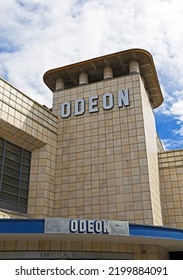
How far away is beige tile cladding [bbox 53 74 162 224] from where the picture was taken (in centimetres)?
1591

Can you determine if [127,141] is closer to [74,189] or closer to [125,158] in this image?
[125,158]

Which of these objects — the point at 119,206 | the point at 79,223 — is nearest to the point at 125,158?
the point at 119,206

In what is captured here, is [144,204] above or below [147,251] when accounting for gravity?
above

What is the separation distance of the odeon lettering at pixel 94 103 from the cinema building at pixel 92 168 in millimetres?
65

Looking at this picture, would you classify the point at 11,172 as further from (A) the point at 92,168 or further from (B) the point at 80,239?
(B) the point at 80,239

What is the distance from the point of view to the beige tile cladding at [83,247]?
42.7ft

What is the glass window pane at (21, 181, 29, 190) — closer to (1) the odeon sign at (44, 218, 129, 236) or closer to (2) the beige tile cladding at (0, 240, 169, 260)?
(2) the beige tile cladding at (0, 240, 169, 260)

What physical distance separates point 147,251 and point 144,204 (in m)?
2.36

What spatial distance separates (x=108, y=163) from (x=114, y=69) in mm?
7628

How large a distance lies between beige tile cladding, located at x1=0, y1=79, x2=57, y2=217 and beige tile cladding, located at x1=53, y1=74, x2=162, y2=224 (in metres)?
0.77

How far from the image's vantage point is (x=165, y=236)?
12.2m

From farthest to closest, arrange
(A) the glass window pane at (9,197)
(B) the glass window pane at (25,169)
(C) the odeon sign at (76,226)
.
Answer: (B) the glass window pane at (25,169), (A) the glass window pane at (9,197), (C) the odeon sign at (76,226)

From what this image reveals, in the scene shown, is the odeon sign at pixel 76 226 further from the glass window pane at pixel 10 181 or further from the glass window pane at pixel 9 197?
the glass window pane at pixel 10 181

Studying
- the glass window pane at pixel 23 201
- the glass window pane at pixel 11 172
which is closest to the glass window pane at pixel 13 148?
the glass window pane at pixel 11 172
